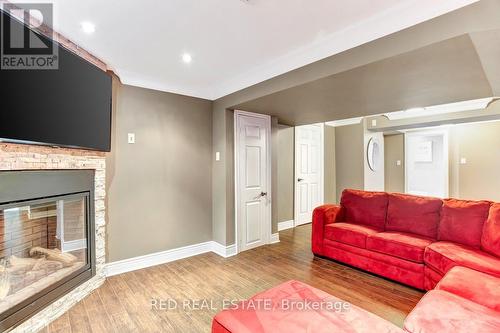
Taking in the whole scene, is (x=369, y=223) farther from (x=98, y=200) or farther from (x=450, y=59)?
(x=98, y=200)

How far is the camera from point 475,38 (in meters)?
1.53

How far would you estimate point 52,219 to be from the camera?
7.34 feet

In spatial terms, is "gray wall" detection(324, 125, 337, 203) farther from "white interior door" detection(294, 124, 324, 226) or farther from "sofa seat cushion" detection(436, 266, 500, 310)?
"sofa seat cushion" detection(436, 266, 500, 310)

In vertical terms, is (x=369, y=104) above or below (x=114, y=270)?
above

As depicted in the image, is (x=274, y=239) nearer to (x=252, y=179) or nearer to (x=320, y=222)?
(x=320, y=222)

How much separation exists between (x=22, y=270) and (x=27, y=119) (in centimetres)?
125

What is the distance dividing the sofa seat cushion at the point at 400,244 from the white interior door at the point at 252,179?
159 centimetres

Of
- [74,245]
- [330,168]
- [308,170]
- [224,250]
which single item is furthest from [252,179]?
[330,168]

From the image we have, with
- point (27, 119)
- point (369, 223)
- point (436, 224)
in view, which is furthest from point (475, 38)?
point (27, 119)

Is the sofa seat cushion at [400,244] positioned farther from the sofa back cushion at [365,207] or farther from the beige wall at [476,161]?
the beige wall at [476,161]

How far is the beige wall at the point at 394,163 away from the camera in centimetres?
683

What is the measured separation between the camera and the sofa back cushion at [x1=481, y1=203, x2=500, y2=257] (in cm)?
226

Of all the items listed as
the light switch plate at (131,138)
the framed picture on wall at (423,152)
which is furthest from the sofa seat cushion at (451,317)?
the framed picture on wall at (423,152)

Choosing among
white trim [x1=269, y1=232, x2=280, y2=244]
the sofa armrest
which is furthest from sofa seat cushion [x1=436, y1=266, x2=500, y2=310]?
white trim [x1=269, y1=232, x2=280, y2=244]
